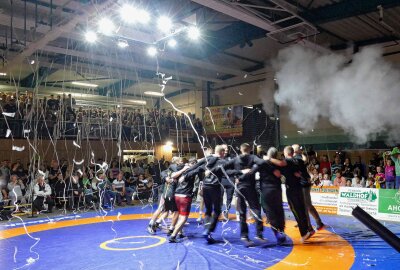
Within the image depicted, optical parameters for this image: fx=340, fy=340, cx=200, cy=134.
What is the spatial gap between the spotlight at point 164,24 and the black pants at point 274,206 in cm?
558

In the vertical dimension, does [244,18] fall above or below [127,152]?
above

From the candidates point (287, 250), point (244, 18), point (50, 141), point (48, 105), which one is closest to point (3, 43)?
point (48, 105)

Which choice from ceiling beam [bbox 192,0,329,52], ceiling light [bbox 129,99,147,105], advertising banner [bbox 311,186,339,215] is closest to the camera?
ceiling beam [bbox 192,0,329,52]

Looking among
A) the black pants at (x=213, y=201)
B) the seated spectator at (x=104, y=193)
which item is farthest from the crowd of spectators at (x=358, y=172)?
the seated spectator at (x=104, y=193)

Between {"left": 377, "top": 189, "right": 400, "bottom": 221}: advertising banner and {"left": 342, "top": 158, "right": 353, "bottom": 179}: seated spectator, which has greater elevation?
{"left": 342, "top": 158, "right": 353, "bottom": 179}: seated spectator

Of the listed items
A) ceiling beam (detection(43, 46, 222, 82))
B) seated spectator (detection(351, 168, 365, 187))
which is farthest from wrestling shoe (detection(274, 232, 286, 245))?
ceiling beam (detection(43, 46, 222, 82))

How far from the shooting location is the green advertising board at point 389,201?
28.0 feet

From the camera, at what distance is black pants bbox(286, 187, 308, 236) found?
246 inches

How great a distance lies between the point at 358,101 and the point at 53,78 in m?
15.8

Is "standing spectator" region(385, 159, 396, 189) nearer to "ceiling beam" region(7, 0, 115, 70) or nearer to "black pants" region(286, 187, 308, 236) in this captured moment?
"black pants" region(286, 187, 308, 236)

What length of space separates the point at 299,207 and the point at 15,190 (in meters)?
8.50

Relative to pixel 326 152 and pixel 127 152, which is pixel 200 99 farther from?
pixel 326 152

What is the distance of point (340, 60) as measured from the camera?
12.7 m

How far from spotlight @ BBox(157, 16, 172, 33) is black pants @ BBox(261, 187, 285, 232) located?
220 inches
